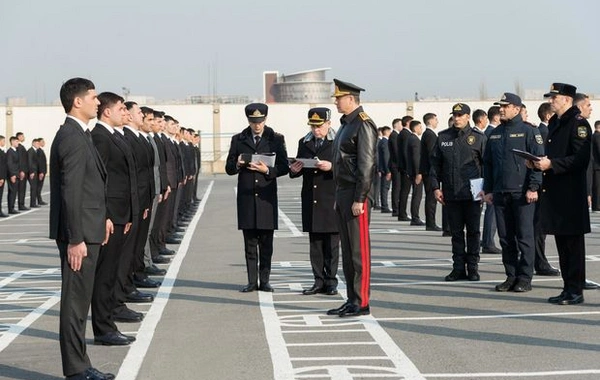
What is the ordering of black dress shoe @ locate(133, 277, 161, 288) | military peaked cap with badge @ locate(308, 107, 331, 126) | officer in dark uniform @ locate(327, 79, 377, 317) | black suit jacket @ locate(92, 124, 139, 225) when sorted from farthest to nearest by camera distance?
black dress shoe @ locate(133, 277, 161, 288) < military peaked cap with badge @ locate(308, 107, 331, 126) < officer in dark uniform @ locate(327, 79, 377, 317) < black suit jacket @ locate(92, 124, 139, 225)

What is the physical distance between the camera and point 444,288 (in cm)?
1292

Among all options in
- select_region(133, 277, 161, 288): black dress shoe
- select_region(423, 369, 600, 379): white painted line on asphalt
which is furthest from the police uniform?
select_region(133, 277, 161, 288): black dress shoe

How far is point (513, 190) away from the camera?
41.5ft

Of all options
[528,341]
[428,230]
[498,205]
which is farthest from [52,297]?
[428,230]

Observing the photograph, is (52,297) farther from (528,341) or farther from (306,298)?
(528,341)

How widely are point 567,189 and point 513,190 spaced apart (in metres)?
1.05

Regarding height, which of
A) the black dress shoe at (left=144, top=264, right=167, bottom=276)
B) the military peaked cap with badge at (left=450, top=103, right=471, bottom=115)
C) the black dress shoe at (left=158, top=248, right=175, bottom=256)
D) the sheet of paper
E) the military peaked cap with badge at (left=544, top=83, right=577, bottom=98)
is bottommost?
the black dress shoe at (left=158, top=248, right=175, bottom=256)

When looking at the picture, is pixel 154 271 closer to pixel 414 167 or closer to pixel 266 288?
pixel 266 288

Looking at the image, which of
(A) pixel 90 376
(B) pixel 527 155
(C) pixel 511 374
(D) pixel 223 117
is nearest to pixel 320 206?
(B) pixel 527 155

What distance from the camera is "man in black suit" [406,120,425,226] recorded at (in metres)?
24.0

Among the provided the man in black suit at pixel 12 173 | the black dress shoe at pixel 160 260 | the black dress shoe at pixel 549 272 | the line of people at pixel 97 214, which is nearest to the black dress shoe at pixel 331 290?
the line of people at pixel 97 214

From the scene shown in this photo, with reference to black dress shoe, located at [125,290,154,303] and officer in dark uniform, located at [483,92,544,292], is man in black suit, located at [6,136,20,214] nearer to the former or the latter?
black dress shoe, located at [125,290,154,303]

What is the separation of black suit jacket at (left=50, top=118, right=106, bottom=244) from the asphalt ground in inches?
41.4

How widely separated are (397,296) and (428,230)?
9965 mm
